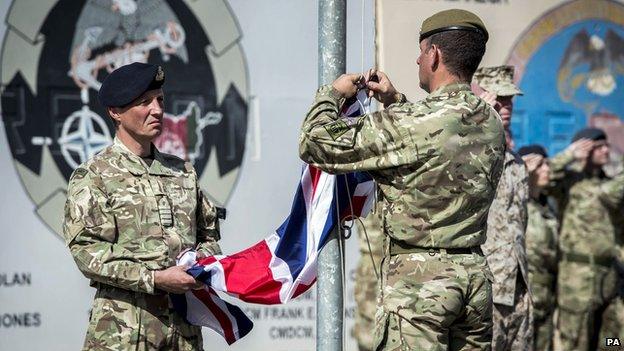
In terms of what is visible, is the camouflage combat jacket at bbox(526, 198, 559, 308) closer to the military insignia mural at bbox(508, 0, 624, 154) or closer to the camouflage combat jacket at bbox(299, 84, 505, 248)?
the military insignia mural at bbox(508, 0, 624, 154)

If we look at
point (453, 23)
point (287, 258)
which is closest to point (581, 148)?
point (287, 258)

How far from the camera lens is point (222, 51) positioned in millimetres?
6820

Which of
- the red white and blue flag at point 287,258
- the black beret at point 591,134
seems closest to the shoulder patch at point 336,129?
the red white and blue flag at point 287,258

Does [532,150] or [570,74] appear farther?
[570,74]

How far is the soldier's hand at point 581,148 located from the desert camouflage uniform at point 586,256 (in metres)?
0.21

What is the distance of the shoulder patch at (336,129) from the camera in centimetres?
386

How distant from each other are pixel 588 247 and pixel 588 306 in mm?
441

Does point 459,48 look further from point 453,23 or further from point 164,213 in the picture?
point 164,213

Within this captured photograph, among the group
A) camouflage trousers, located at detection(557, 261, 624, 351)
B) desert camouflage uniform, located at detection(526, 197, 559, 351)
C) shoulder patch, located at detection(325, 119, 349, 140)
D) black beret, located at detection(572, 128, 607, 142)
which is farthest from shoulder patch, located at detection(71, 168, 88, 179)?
camouflage trousers, located at detection(557, 261, 624, 351)

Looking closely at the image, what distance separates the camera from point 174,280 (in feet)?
13.7

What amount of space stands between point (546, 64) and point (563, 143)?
60 cm

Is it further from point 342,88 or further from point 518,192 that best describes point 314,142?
point 518,192

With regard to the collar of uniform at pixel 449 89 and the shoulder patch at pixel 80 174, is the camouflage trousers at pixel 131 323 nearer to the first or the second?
the shoulder patch at pixel 80 174

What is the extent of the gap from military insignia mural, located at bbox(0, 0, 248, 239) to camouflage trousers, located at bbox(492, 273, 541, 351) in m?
1.91
